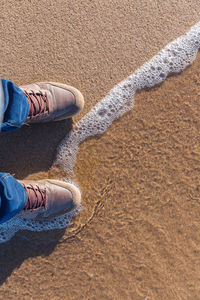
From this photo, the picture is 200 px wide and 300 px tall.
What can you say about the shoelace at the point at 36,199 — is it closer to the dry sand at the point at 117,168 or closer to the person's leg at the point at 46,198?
the person's leg at the point at 46,198

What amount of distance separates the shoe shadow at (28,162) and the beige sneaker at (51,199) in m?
0.09

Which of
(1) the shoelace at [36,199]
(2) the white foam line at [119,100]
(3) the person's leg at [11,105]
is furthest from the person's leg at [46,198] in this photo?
(3) the person's leg at [11,105]

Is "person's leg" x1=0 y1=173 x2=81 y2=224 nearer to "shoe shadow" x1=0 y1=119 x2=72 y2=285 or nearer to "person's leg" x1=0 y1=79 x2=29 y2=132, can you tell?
"shoe shadow" x1=0 y1=119 x2=72 y2=285

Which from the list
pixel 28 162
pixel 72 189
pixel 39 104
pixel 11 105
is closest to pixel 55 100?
pixel 39 104

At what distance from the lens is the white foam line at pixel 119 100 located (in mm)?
1590

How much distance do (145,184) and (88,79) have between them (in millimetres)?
710

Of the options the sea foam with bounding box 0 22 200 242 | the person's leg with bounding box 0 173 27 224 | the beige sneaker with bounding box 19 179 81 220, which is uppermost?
the sea foam with bounding box 0 22 200 242

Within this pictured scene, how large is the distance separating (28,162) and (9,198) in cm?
33

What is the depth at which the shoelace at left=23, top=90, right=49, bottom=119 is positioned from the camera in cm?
142

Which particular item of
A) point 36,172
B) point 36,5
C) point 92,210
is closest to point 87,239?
point 92,210

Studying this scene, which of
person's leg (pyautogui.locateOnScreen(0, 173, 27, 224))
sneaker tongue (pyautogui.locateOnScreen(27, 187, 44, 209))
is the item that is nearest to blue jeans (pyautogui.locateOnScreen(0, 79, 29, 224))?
person's leg (pyautogui.locateOnScreen(0, 173, 27, 224))

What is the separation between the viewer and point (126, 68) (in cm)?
159

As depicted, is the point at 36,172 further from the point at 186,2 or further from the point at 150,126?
the point at 186,2

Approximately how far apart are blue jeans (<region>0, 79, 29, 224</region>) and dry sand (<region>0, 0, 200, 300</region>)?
228mm
